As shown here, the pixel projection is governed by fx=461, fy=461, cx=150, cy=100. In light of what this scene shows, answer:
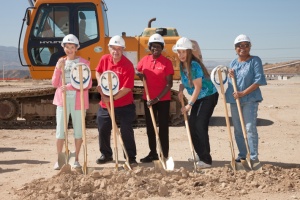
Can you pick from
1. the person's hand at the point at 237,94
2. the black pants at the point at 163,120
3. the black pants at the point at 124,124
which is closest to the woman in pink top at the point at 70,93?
the black pants at the point at 124,124

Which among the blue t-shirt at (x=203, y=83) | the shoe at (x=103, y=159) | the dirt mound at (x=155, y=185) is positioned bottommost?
the dirt mound at (x=155, y=185)

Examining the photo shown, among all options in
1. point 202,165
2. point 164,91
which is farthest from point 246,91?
point 202,165

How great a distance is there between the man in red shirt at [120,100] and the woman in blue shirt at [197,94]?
0.82 meters

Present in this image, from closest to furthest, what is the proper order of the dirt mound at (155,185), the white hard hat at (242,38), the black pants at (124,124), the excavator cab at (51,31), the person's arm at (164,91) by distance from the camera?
the dirt mound at (155,185)
the white hard hat at (242,38)
the person's arm at (164,91)
the black pants at (124,124)
the excavator cab at (51,31)

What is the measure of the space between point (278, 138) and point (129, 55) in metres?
4.22

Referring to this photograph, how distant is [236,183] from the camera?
6.07m

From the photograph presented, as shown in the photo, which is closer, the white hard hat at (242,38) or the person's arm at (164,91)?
the white hard hat at (242,38)

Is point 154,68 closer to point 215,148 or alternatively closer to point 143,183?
point 143,183

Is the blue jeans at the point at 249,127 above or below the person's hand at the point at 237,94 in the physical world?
below

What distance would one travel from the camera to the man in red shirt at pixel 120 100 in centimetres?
705

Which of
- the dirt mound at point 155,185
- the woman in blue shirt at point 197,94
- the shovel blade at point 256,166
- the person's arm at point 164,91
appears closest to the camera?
the dirt mound at point 155,185

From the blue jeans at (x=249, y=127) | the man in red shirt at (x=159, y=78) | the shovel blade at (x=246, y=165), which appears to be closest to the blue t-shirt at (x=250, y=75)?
the blue jeans at (x=249, y=127)

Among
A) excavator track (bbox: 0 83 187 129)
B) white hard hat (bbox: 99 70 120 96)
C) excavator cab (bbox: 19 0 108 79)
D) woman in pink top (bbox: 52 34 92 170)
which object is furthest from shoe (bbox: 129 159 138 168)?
excavator track (bbox: 0 83 187 129)

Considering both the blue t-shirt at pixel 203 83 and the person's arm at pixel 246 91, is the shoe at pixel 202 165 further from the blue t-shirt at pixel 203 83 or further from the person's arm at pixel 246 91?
the person's arm at pixel 246 91
